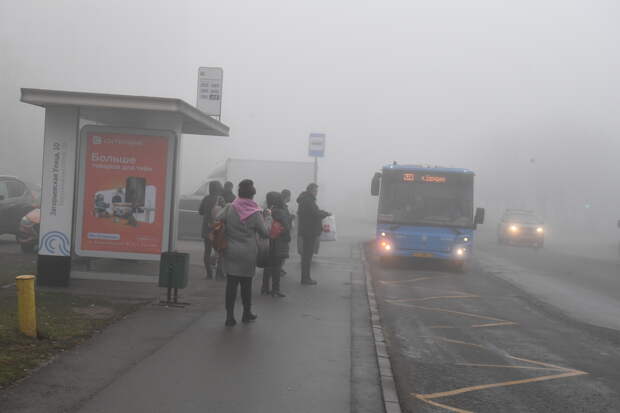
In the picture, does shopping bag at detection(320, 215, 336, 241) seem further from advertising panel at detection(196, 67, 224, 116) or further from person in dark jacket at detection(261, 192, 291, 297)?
person in dark jacket at detection(261, 192, 291, 297)

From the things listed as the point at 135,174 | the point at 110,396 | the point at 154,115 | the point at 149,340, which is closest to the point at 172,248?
the point at 135,174

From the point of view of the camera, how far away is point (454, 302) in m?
13.0

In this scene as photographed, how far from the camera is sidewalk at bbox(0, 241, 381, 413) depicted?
18.2 ft

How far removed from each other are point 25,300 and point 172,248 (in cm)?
455

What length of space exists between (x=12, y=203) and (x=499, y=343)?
541 inches

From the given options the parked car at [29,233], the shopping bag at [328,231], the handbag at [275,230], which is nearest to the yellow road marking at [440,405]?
Result: the handbag at [275,230]

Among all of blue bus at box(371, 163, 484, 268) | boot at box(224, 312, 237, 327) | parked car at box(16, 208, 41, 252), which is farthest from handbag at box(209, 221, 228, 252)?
blue bus at box(371, 163, 484, 268)

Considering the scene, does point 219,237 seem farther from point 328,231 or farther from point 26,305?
point 328,231

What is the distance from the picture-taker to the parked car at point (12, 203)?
1773 centimetres

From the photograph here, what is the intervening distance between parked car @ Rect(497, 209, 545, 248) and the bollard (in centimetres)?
3205

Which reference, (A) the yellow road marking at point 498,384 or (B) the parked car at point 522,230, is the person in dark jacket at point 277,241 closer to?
(A) the yellow road marking at point 498,384

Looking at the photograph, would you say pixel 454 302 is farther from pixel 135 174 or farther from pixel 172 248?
pixel 135 174

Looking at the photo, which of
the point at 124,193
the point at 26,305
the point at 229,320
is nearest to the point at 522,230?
the point at 124,193

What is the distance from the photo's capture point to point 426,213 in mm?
18172
